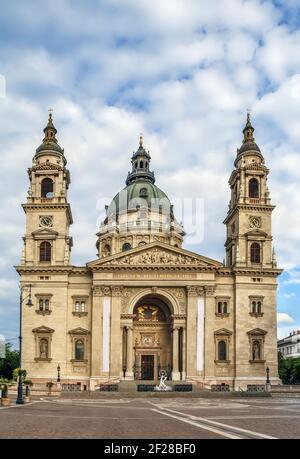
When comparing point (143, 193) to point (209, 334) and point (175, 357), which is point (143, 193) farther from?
point (175, 357)

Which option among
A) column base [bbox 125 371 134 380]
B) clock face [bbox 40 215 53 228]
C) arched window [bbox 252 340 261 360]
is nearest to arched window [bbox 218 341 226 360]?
arched window [bbox 252 340 261 360]

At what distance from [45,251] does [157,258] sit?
13.3 meters

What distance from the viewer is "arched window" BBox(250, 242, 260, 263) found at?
7731cm

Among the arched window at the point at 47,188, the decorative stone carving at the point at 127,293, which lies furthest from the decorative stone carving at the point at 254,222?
the arched window at the point at 47,188

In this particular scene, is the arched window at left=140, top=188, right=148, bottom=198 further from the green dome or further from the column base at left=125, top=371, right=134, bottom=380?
the column base at left=125, top=371, right=134, bottom=380

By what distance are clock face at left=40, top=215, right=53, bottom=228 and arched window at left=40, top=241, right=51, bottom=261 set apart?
2185 millimetres

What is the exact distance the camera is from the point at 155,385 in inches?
2689

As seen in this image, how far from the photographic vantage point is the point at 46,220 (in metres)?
77.0

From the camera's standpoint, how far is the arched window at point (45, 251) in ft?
249

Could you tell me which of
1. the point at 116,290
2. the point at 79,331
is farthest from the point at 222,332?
the point at 79,331
